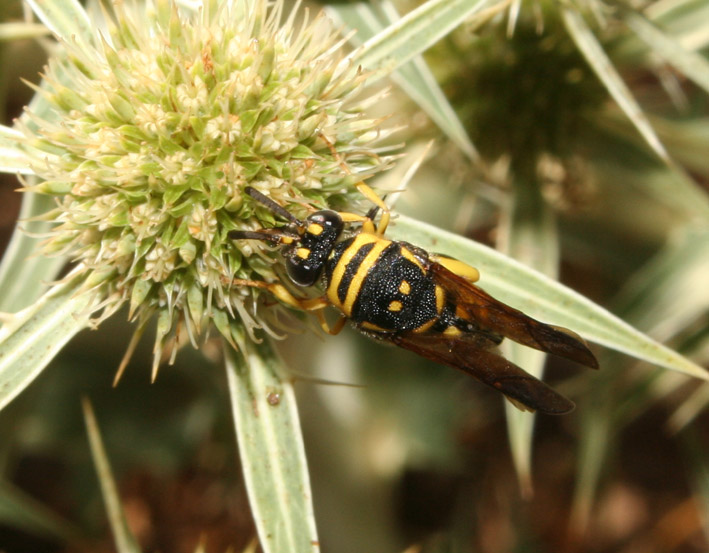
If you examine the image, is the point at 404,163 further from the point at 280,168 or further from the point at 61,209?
the point at 61,209

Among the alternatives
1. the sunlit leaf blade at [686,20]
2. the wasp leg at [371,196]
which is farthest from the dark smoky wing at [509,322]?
the sunlit leaf blade at [686,20]

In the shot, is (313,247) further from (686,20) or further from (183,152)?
(686,20)

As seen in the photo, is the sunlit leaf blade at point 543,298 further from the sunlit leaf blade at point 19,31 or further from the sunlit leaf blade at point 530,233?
the sunlit leaf blade at point 19,31

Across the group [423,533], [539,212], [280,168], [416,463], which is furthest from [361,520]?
[280,168]

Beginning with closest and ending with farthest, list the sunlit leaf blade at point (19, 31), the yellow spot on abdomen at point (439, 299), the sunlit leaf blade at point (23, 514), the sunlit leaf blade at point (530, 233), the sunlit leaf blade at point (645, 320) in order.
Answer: the yellow spot on abdomen at point (439, 299) → the sunlit leaf blade at point (19, 31) → the sunlit leaf blade at point (23, 514) → the sunlit leaf blade at point (530, 233) → the sunlit leaf blade at point (645, 320)

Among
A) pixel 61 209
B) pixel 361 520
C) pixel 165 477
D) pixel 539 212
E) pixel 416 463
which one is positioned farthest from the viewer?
pixel 165 477

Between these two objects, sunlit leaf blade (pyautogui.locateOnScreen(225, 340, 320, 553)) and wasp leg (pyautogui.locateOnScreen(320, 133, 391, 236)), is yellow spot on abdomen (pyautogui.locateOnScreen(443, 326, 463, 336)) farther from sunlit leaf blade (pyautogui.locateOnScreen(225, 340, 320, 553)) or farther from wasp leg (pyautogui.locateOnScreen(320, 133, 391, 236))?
sunlit leaf blade (pyautogui.locateOnScreen(225, 340, 320, 553))
